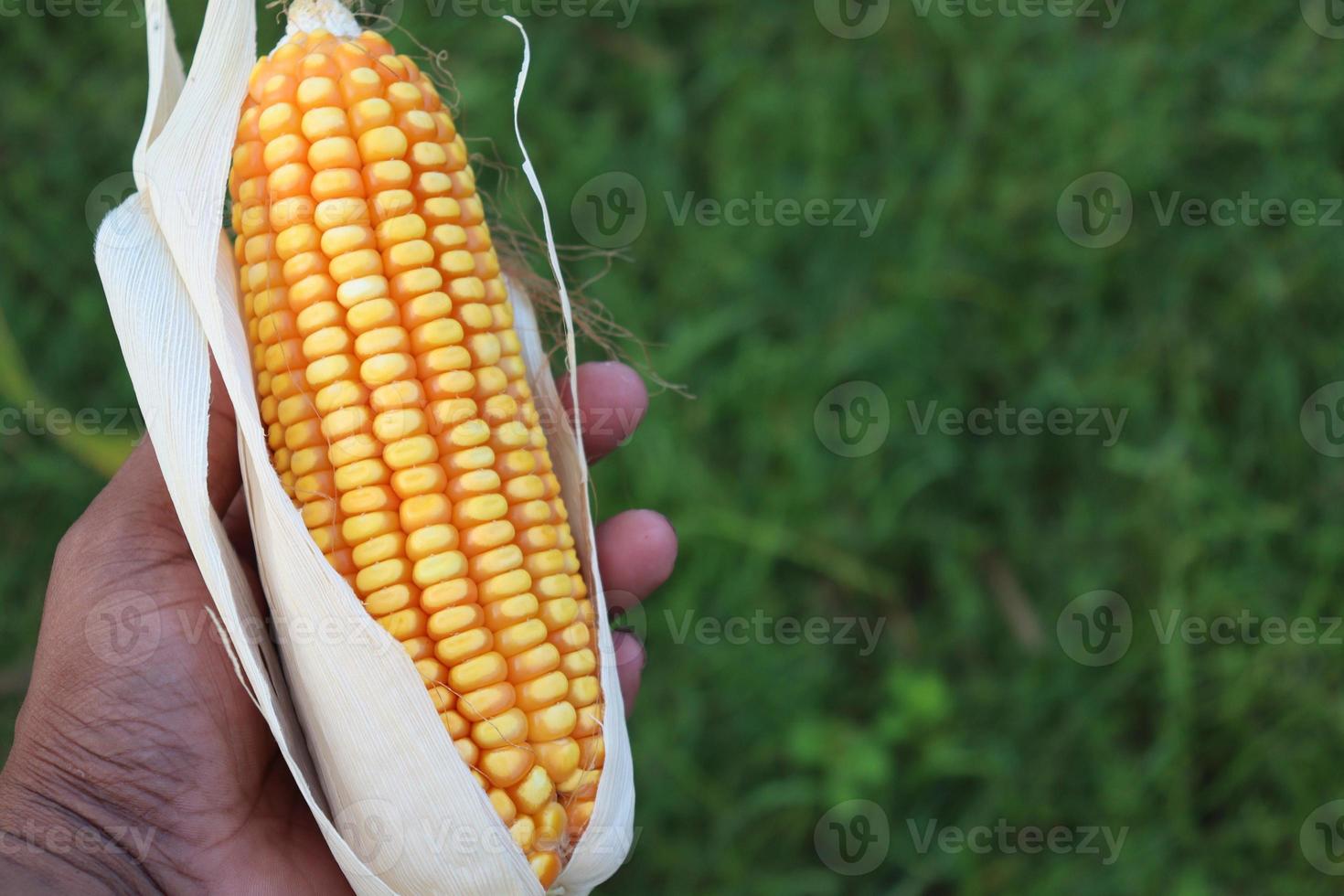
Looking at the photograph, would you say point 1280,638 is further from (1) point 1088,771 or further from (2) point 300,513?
(2) point 300,513

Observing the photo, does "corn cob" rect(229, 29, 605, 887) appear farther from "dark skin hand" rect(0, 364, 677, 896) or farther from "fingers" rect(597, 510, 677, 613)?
"fingers" rect(597, 510, 677, 613)

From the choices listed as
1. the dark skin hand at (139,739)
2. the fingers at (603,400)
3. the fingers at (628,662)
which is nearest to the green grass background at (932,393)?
the fingers at (628,662)

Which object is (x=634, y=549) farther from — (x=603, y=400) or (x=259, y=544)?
(x=259, y=544)

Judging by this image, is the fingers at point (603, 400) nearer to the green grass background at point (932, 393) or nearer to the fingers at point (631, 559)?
the fingers at point (631, 559)

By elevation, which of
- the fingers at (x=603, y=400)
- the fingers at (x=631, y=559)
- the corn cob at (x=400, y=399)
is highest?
the corn cob at (x=400, y=399)

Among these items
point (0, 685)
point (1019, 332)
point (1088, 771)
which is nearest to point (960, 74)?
point (1019, 332)

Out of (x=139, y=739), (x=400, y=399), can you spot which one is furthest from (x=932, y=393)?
(x=139, y=739)
